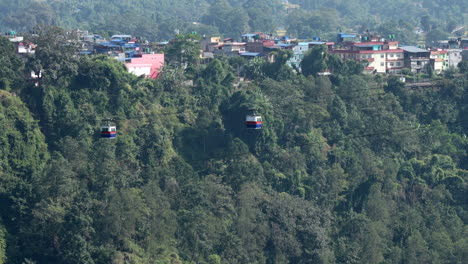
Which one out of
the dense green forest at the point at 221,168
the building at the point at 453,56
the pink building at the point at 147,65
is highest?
the pink building at the point at 147,65

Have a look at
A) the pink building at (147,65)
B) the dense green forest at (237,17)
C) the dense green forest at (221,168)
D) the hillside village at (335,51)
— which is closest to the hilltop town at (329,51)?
the hillside village at (335,51)

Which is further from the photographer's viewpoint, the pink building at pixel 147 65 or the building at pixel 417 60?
the building at pixel 417 60

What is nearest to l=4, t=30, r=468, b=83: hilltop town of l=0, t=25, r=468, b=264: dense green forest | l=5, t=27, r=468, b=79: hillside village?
l=5, t=27, r=468, b=79: hillside village

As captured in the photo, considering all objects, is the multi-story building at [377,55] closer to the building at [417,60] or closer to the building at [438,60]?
the building at [417,60]

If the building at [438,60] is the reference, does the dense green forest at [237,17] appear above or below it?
above

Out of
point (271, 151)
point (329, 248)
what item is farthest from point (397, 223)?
point (271, 151)

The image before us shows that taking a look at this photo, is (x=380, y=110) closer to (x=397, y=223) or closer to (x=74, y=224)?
(x=397, y=223)

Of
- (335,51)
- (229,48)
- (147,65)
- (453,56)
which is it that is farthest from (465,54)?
(147,65)
